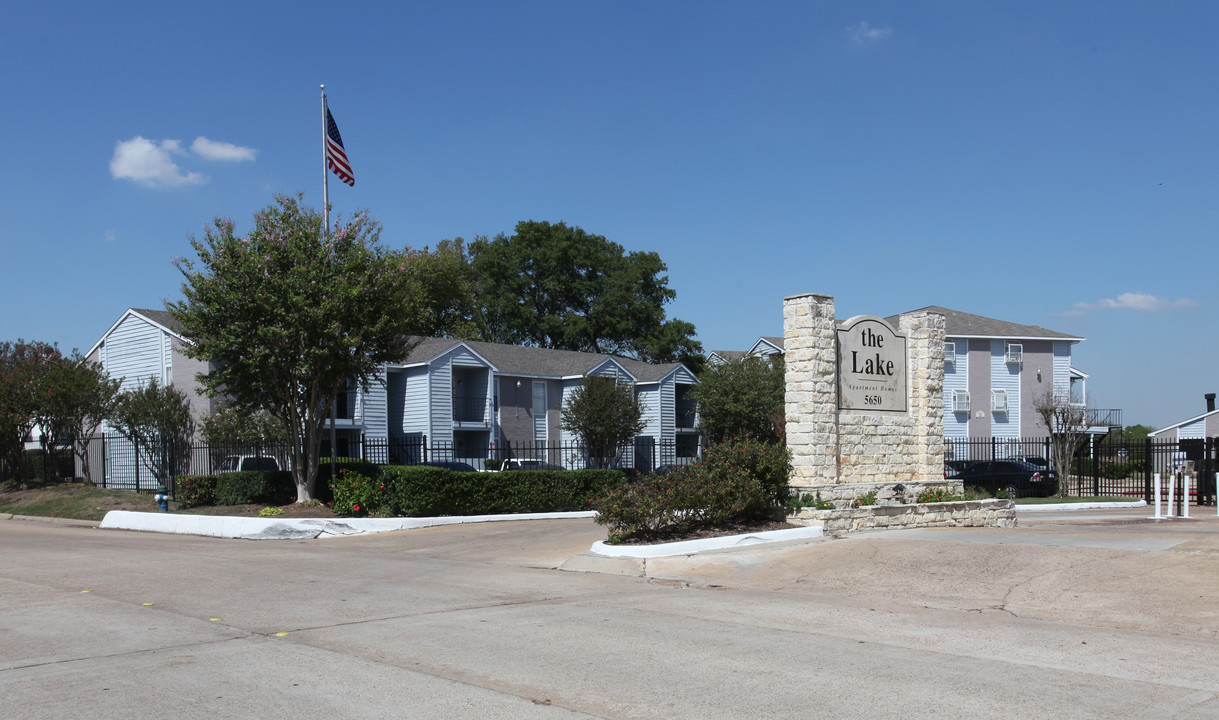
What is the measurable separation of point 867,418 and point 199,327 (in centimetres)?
1394

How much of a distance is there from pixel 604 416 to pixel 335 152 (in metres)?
16.7

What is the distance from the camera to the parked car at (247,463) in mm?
26609

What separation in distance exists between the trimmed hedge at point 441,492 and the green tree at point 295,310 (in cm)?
175

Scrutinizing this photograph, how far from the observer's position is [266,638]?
8.38 m

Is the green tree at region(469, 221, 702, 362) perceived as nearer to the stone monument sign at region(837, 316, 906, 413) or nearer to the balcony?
the balcony

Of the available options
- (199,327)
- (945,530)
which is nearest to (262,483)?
(199,327)

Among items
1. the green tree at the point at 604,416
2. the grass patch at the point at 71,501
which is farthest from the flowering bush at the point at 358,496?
the green tree at the point at 604,416

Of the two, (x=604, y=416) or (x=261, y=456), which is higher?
(x=604, y=416)

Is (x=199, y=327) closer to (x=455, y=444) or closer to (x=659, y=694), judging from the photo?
(x=659, y=694)

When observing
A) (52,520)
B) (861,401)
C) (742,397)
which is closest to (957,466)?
(742,397)

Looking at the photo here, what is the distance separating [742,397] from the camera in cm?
4288

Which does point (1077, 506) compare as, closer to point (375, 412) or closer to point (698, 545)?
point (698, 545)

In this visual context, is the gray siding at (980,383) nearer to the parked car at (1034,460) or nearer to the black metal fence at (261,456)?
Answer: the parked car at (1034,460)

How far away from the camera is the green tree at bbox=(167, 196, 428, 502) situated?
66.0 ft
